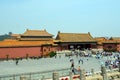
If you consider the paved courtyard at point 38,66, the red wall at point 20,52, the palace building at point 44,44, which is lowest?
the paved courtyard at point 38,66

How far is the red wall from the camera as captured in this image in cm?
4359

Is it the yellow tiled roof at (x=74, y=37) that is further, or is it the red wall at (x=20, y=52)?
the yellow tiled roof at (x=74, y=37)

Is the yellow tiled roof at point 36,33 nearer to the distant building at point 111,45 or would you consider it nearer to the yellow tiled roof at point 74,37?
the yellow tiled roof at point 74,37

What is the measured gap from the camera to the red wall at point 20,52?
143 feet

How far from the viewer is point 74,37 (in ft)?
188

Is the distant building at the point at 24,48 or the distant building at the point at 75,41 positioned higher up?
the distant building at the point at 75,41

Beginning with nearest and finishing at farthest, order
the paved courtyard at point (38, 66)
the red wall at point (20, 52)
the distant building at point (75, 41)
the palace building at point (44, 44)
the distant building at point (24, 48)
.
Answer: the paved courtyard at point (38, 66)
the red wall at point (20, 52)
the distant building at point (24, 48)
the palace building at point (44, 44)
the distant building at point (75, 41)

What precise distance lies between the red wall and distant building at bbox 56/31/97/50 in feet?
22.0

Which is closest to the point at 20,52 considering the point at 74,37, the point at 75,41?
the point at 75,41

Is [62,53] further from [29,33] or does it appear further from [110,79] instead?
[110,79]

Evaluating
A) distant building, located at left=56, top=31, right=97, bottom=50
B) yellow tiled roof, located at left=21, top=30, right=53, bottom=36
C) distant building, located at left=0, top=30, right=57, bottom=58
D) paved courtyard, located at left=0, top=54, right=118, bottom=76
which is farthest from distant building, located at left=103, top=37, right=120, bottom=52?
paved courtyard, located at left=0, top=54, right=118, bottom=76

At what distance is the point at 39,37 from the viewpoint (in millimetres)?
57000

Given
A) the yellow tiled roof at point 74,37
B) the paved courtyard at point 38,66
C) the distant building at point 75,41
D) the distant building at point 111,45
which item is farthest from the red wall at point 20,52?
the distant building at point 111,45

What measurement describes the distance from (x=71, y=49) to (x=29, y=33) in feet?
30.2
